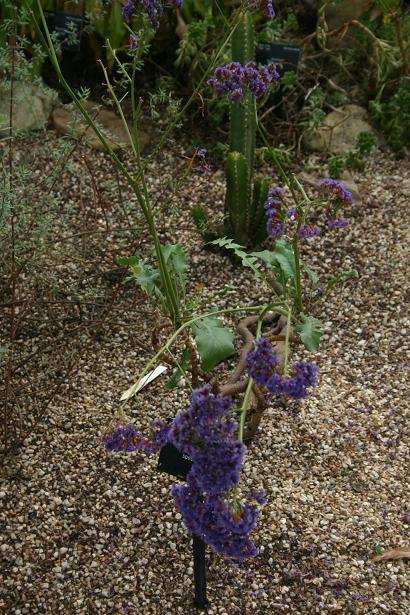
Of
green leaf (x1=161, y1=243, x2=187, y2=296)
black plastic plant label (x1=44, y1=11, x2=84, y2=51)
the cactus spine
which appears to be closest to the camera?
green leaf (x1=161, y1=243, x2=187, y2=296)

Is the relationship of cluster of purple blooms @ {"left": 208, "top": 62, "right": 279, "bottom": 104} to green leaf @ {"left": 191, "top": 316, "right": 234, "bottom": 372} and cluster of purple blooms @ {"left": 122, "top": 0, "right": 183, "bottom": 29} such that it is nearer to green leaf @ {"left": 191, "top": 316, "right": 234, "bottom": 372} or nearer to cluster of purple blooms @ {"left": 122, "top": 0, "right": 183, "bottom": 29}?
cluster of purple blooms @ {"left": 122, "top": 0, "right": 183, "bottom": 29}

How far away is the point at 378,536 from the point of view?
8.07 feet

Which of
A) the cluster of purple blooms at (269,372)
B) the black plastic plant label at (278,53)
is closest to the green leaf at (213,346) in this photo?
the cluster of purple blooms at (269,372)

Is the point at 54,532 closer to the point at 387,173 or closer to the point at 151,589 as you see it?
the point at 151,589

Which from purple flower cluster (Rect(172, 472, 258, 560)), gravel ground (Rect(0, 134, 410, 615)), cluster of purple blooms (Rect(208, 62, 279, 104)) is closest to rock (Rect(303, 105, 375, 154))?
gravel ground (Rect(0, 134, 410, 615))

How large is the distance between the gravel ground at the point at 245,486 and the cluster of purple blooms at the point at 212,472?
742 millimetres

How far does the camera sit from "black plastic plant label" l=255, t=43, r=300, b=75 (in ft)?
13.3

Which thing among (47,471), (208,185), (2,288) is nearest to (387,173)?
(208,185)

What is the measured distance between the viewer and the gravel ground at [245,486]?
7.51ft

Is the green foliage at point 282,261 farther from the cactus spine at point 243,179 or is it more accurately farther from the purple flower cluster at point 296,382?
the cactus spine at point 243,179

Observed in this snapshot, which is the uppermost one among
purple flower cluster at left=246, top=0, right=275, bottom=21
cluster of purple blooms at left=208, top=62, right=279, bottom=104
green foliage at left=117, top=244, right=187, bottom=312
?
purple flower cluster at left=246, top=0, right=275, bottom=21

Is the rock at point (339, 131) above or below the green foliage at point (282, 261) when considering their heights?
below

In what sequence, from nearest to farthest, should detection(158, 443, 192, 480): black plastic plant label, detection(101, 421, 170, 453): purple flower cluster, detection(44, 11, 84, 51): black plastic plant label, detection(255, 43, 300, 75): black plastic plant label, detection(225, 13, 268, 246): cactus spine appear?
1. detection(101, 421, 170, 453): purple flower cluster
2. detection(158, 443, 192, 480): black plastic plant label
3. detection(225, 13, 268, 246): cactus spine
4. detection(44, 11, 84, 51): black plastic plant label
5. detection(255, 43, 300, 75): black plastic plant label

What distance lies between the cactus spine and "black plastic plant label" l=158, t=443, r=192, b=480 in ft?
5.35
